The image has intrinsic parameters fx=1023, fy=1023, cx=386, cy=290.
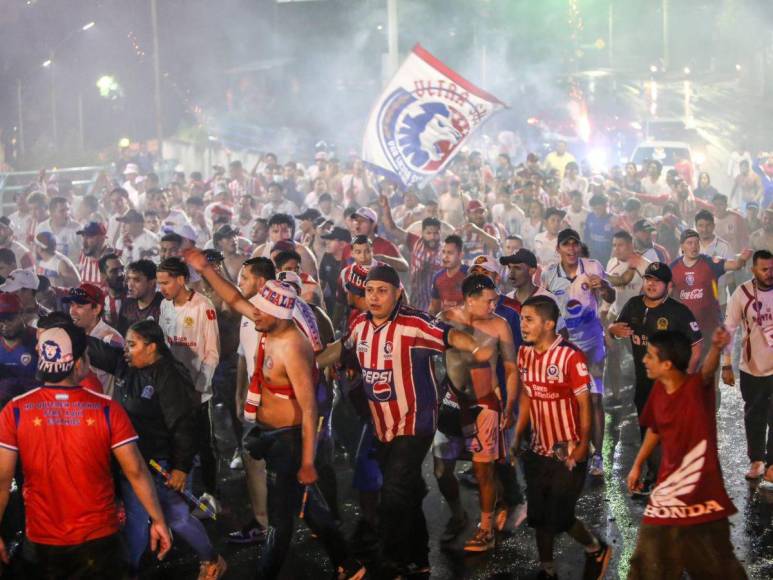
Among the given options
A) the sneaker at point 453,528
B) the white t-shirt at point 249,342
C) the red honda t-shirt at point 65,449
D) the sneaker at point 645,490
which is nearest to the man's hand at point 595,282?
the sneaker at point 645,490

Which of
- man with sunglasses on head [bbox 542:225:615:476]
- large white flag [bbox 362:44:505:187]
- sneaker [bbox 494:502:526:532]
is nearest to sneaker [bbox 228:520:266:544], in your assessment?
sneaker [bbox 494:502:526:532]

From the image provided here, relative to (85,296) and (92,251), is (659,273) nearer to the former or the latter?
(85,296)

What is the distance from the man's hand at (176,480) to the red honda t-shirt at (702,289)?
19.5 ft

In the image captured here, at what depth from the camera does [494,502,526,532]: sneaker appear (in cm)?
721

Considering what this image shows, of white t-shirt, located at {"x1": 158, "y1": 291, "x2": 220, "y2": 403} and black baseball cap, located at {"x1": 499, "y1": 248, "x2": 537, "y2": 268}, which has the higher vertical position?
black baseball cap, located at {"x1": 499, "y1": 248, "x2": 537, "y2": 268}

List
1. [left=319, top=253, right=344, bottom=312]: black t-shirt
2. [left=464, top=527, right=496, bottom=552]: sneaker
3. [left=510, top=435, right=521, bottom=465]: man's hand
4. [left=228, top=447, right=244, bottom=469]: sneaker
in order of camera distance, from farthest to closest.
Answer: [left=319, top=253, right=344, bottom=312]: black t-shirt → [left=228, top=447, right=244, bottom=469]: sneaker → [left=464, top=527, right=496, bottom=552]: sneaker → [left=510, top=435, right=521, bottom=465]: man's hand

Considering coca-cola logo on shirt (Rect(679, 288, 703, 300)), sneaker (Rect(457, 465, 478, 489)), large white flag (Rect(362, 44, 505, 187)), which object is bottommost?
sneaker (Rect(457, 465, 478, 489))

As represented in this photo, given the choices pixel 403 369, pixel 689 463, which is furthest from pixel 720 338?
pixel 403 369

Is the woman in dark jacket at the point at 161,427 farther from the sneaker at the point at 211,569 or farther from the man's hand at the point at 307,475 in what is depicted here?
the man's hand at the point at 307,475

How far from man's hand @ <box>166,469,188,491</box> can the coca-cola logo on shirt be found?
20.0 feet

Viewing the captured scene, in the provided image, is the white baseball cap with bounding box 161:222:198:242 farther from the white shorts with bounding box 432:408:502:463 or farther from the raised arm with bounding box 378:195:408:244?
the white shorts with bounding box 432:408:502:463

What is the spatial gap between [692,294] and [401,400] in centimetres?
504

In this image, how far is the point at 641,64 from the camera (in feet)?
227

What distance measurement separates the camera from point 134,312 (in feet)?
28.1
